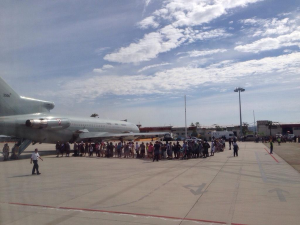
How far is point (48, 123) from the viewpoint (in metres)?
26.7

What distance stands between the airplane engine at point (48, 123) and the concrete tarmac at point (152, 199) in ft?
37.0

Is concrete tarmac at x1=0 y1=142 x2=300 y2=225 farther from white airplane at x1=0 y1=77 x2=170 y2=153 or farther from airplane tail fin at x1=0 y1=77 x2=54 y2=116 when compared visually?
airplane tail fin at x1=0 y1=77 x2=54 y2=116

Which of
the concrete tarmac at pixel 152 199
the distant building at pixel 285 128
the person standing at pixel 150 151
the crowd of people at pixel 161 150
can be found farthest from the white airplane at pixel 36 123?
the distant building at pixel 285 128

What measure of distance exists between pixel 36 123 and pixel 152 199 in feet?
63.4

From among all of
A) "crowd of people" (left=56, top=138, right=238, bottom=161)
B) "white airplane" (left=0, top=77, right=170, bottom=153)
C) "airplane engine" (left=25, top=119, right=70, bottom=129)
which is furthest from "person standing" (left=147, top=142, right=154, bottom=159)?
"airplane engine" (left=25, top=119, right=70, bottom=129)

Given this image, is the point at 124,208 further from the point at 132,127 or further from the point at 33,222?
the point at 132,127

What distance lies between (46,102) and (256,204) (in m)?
25.3

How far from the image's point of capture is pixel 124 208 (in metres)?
8.30

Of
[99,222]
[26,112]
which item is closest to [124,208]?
[99,222]

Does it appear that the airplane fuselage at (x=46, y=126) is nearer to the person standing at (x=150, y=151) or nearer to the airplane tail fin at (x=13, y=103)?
the airplane tail fin at (x=13, y=103)

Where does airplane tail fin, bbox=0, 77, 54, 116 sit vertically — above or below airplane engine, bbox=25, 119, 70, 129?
above

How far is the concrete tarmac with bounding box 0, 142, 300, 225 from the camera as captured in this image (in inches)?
286

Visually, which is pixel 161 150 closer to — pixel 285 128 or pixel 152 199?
pixel 152 199

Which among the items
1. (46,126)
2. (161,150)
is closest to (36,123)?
(46,126)
